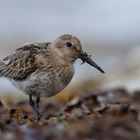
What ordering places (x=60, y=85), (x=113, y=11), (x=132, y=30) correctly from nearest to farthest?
1. (x=60, y=85)
2. (x=132, y=30)
3. (x=113, y=11)

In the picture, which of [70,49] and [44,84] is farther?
[70,49]

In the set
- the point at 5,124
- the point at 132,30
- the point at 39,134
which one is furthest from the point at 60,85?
the point at 132,30

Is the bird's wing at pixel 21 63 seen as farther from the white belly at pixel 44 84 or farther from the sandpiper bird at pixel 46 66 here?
the white belly at pixel 44 84

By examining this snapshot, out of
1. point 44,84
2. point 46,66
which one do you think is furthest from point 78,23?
point 44,84

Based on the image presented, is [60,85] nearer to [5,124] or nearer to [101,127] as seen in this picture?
[5,124]

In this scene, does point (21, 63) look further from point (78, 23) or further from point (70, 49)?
point (78, 23)

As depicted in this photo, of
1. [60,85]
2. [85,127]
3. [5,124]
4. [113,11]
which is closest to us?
[85,127]
